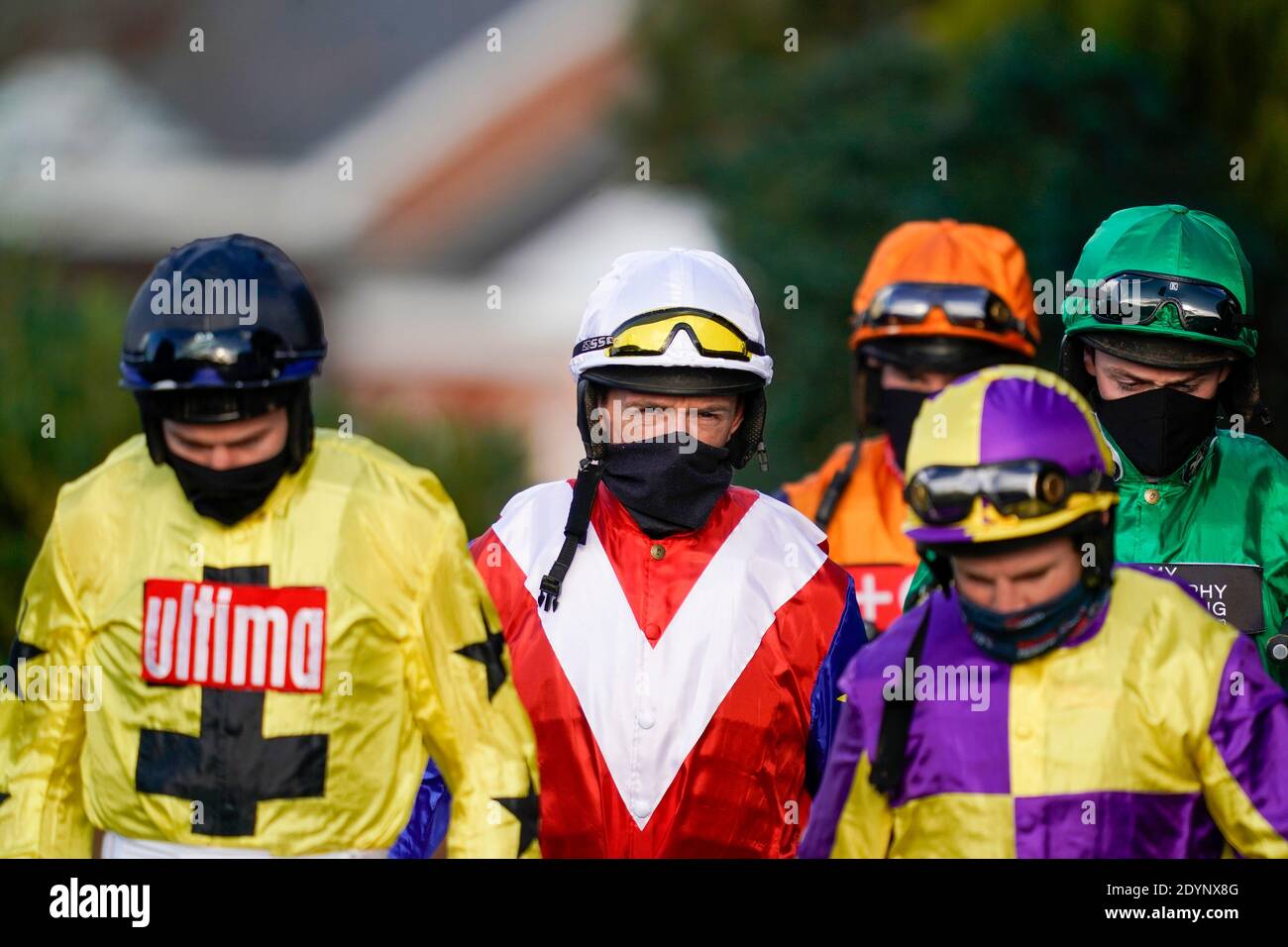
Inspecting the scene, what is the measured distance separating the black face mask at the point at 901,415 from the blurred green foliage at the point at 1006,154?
215 centimetres

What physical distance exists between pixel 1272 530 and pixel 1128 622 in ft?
4.06

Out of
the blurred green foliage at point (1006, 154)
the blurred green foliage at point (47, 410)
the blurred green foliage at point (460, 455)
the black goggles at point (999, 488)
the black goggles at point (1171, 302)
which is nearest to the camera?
the black goggles at point (999, 488)

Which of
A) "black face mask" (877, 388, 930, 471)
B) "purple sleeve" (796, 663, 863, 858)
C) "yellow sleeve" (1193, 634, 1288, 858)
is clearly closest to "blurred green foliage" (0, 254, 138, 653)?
"black face mask" (877, 388, 930, 471)

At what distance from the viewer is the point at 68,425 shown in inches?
333

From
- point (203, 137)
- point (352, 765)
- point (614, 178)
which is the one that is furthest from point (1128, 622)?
point (203, 137)

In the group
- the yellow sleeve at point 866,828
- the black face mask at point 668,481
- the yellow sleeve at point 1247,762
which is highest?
the black face mask at point 668,481

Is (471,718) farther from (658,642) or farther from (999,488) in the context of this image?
(999,488)

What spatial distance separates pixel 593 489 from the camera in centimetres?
505

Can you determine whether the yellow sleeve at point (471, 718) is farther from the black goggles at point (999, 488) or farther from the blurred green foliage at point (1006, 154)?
the blurred green foliage at point (1006, 154)

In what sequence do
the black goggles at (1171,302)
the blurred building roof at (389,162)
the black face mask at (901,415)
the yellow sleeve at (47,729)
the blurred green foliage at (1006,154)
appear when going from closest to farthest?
the yellow sleeve at (47,729), the black goggles at (1171,302), the black face mask at (901,415), the blurred green foliage at (1006,154), the blurred building roof at (389,162)

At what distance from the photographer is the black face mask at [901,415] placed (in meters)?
6.56

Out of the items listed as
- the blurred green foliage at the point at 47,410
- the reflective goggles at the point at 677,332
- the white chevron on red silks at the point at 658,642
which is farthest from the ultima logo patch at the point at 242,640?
the blurred green foliage at the point at 47,410

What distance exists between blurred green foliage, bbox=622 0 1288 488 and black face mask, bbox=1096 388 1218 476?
128 inches

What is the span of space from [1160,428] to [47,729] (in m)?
2.74
